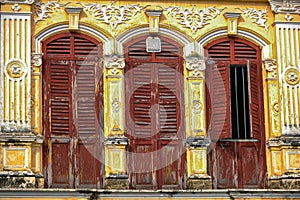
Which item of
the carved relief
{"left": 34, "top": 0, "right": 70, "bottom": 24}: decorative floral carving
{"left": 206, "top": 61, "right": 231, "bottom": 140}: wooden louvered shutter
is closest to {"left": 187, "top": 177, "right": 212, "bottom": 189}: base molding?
{"left": 206, "top": 61, "right": 231, "bottom": 140}: wooden louvered shutter

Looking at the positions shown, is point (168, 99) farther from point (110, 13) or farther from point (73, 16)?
point (73, 16)

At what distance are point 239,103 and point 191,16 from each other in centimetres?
159

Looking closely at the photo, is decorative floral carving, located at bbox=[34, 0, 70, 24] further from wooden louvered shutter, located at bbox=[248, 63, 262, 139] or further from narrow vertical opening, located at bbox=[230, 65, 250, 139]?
wooden louvered shutter, located at bbox=[248, 63, 262, 139]

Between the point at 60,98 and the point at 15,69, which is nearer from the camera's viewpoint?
the point at 15,69

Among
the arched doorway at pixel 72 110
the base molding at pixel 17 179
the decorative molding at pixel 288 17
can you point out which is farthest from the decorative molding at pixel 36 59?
the decorative molding at pixel 288 17

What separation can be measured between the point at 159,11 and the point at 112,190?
3.01 m

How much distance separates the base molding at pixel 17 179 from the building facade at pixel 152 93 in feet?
0.39

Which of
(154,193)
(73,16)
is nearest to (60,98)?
(73,16)

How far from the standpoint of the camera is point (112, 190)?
13.1 meters

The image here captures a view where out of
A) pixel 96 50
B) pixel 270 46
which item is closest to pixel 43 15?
pixel 96 50

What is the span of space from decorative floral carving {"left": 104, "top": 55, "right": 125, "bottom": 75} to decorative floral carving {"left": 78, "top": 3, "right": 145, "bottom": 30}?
515mm

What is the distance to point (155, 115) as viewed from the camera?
13875mm

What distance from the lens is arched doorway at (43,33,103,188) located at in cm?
1350

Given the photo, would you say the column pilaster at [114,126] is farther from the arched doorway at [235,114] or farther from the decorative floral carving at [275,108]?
the decorative floral carving at [275,108]
